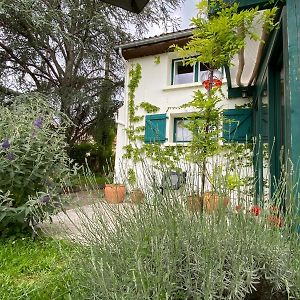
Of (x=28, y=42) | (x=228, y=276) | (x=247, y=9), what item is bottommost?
(x=228, y=276)

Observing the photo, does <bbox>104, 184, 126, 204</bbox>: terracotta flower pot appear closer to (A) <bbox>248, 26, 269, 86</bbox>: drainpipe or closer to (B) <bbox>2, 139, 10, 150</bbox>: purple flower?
(B) <bbox>2, 139, 10, 150</bbox>: purple flower

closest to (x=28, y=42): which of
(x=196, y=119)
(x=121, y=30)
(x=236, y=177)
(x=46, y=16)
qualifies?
(x=46, y=16)

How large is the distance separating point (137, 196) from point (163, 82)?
24.6 feet

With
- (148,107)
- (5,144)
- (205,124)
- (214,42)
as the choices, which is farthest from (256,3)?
(148,107)

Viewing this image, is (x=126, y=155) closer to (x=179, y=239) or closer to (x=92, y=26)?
(x=92, y=26)

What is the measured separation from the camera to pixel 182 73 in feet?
30.0

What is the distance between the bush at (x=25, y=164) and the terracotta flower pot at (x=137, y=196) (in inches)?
71.6

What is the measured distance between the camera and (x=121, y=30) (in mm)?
10977

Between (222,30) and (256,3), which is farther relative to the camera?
(222,30)

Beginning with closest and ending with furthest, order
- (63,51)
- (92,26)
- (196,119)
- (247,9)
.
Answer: (247,9)
(196,119)
(92,26)
(63,51)

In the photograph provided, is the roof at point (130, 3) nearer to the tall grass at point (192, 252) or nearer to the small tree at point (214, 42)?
the tall grass at point (192, 252)

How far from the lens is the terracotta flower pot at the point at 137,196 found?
1.81 metres

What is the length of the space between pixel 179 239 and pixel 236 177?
528 mm

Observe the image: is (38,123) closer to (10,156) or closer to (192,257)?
(10,156)
